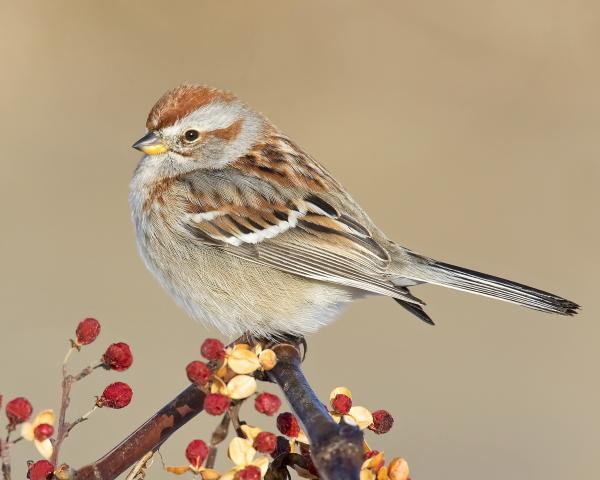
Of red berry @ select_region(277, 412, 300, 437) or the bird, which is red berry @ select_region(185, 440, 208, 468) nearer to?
red berry @ select_region(277, 412, 300, 437)

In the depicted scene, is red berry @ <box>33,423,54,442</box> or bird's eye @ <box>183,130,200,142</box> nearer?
red berry @ <box>33,423,54,442</box>

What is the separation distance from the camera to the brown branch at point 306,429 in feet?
3.95

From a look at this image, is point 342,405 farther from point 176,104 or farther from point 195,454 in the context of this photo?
point 176,104

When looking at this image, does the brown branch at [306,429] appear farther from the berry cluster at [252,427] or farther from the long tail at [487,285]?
the long tail at [487,285]

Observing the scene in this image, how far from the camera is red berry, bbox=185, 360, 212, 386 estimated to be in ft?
5.70

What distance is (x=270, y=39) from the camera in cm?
812

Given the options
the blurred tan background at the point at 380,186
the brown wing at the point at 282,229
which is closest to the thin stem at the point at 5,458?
the brown wing at the point at 282,229

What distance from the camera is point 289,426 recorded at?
1785 millimetres

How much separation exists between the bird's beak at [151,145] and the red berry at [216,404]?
7.01 feet

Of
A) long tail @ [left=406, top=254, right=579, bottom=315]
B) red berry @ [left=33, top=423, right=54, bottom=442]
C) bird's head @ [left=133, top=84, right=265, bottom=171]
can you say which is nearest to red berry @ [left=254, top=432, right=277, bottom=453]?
red berry @ [left=33, top=423, right=54, bottom=442]

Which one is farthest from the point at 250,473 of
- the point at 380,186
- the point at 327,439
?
the point at 380,186

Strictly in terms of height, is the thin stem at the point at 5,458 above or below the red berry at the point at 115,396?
below

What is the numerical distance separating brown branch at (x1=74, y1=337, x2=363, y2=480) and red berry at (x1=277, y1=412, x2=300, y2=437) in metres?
0.06

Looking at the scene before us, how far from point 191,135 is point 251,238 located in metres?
0.48
